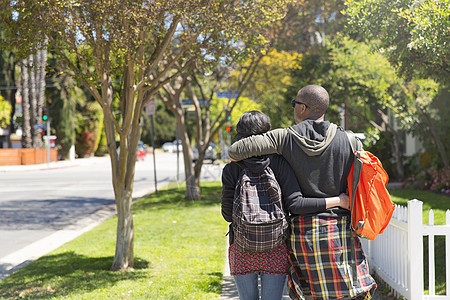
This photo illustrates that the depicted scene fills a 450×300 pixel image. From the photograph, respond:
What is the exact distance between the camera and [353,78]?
14969 millimetres

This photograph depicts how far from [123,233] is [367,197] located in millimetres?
4252

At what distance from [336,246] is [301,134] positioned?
657 millimetres

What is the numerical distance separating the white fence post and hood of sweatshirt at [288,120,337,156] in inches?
72.0

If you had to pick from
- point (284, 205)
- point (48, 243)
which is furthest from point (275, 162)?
point (48, 243)

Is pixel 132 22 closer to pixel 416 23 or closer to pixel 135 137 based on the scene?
pixel 135 137

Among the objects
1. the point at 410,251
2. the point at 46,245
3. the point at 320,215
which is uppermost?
the point at 320,215

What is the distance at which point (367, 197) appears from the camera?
293 cm

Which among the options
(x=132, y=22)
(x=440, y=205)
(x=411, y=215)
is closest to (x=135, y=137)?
(x=132, y=22)

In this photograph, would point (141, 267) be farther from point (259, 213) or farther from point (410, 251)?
point (259, 213)

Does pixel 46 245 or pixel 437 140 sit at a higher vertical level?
pixel 437 140

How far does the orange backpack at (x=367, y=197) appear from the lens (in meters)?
2.92

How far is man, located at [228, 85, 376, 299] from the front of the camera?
2910 millimetres

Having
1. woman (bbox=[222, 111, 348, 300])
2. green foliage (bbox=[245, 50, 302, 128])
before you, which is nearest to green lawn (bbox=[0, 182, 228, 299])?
woman (bbox=[222, 111, 348, 300])

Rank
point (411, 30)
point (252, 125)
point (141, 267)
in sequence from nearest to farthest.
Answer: point (252, 125) < point (411, 30) < point (141, 267)
